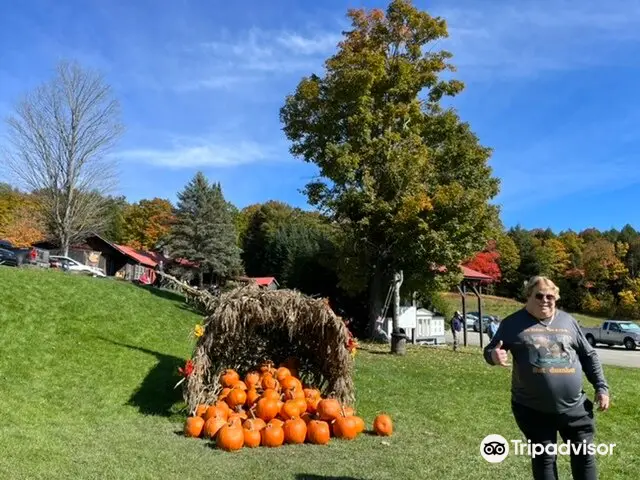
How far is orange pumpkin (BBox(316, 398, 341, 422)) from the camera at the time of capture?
6547mm

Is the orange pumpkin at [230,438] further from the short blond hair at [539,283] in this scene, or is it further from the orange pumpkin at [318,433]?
the short blond hair at [539,283]

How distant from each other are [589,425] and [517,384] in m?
0.52

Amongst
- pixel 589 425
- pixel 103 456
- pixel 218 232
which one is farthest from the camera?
pixel 218 232

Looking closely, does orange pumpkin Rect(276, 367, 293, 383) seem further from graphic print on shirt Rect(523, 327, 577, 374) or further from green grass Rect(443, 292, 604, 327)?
green grass Rect(443, 292, 604, 327)

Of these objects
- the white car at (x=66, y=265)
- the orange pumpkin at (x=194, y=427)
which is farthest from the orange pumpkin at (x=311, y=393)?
the white car at (x=66, y=265)

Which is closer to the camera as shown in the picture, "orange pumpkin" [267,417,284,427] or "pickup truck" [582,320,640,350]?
"orange pumpkin" [267,417,284,427]

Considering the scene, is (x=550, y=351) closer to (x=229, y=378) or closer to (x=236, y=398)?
(x=236, y=398)

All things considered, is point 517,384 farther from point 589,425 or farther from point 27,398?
Answer: point 27,398

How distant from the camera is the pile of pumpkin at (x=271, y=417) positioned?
604 centimetres

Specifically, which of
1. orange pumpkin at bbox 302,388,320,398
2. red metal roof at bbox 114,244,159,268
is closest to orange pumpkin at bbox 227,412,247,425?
orange pumpkin at bbox 302,388,320,398

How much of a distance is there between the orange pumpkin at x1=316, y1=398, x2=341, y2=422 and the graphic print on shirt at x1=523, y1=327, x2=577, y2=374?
130 inches

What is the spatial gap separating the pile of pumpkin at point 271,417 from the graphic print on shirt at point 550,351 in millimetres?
3148

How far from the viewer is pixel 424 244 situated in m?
18.4

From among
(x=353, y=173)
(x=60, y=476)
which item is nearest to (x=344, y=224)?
(x=353, y=173)
